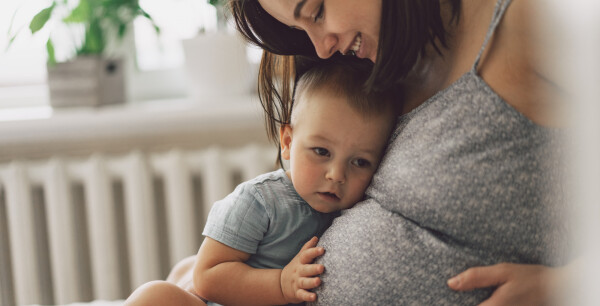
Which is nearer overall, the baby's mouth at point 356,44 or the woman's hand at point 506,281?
the woman's hand at point 506,281

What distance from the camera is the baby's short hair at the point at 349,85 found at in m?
0.86

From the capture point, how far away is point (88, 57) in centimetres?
175

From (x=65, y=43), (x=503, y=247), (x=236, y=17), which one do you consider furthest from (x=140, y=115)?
(x=503, y=247)

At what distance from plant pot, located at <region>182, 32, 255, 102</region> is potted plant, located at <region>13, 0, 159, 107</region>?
6.0 inches

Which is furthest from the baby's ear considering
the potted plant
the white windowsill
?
the potted plant

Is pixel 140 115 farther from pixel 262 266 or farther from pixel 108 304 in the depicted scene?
pixel 262 266

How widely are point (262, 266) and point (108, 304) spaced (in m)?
0.43

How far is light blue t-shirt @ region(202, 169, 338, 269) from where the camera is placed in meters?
0.86

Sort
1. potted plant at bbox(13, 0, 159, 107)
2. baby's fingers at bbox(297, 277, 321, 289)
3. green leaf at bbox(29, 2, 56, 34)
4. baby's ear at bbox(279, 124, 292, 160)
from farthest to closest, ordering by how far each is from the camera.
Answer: potted plant at bbox(13, 0, 159, 107) → green leaf at bbox(29, 2, 56, 34) → baby's ear at bbox(279, 124, 292, 160) → baby's fingers at bbox(297, 277, 321, 289)

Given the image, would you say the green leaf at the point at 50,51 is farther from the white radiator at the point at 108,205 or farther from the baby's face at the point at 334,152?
the baby's face at the point at 334,152

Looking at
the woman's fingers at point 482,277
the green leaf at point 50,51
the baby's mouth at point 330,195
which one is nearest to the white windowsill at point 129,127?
the green leaf at point 50,51

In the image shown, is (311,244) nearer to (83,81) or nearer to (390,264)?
(390,264)

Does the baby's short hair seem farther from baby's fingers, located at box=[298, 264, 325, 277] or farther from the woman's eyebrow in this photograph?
baby's fingers, located at box=[298, 264, 325, 277]

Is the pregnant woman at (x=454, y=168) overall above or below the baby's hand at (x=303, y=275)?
above
